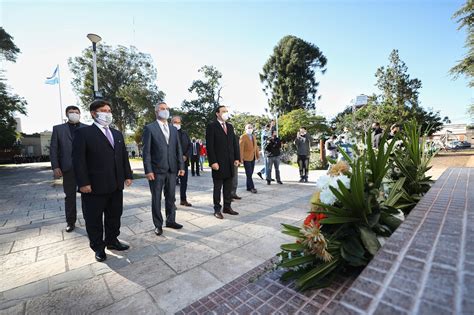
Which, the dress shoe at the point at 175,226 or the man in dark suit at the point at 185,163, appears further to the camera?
the man in dark suit at the point at 185,163

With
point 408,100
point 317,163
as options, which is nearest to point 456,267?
point 317,163

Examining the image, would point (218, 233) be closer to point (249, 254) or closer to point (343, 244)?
point (249, 254)

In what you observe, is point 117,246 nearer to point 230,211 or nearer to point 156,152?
point 156,152

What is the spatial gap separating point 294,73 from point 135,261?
3531 centimetres

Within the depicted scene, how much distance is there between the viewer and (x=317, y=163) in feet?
40.8

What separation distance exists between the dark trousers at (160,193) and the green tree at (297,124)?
2318cm

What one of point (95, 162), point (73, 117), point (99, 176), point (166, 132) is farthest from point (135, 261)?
point (73, 117)

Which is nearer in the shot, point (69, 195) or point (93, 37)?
point (69, 195)

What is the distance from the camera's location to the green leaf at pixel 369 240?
1.25 m

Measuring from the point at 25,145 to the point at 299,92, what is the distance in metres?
57.1

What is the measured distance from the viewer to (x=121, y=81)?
30.1 meters

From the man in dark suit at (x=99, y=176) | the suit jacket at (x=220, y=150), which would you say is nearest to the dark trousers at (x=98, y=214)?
the man in dark suit at (x=99, y=176)

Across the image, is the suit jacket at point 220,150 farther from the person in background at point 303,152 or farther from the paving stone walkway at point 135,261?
the person in background at point 303,152

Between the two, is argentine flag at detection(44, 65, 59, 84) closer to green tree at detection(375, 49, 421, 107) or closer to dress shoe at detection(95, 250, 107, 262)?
dress shoe at detection(95, 250, 107, 262)
